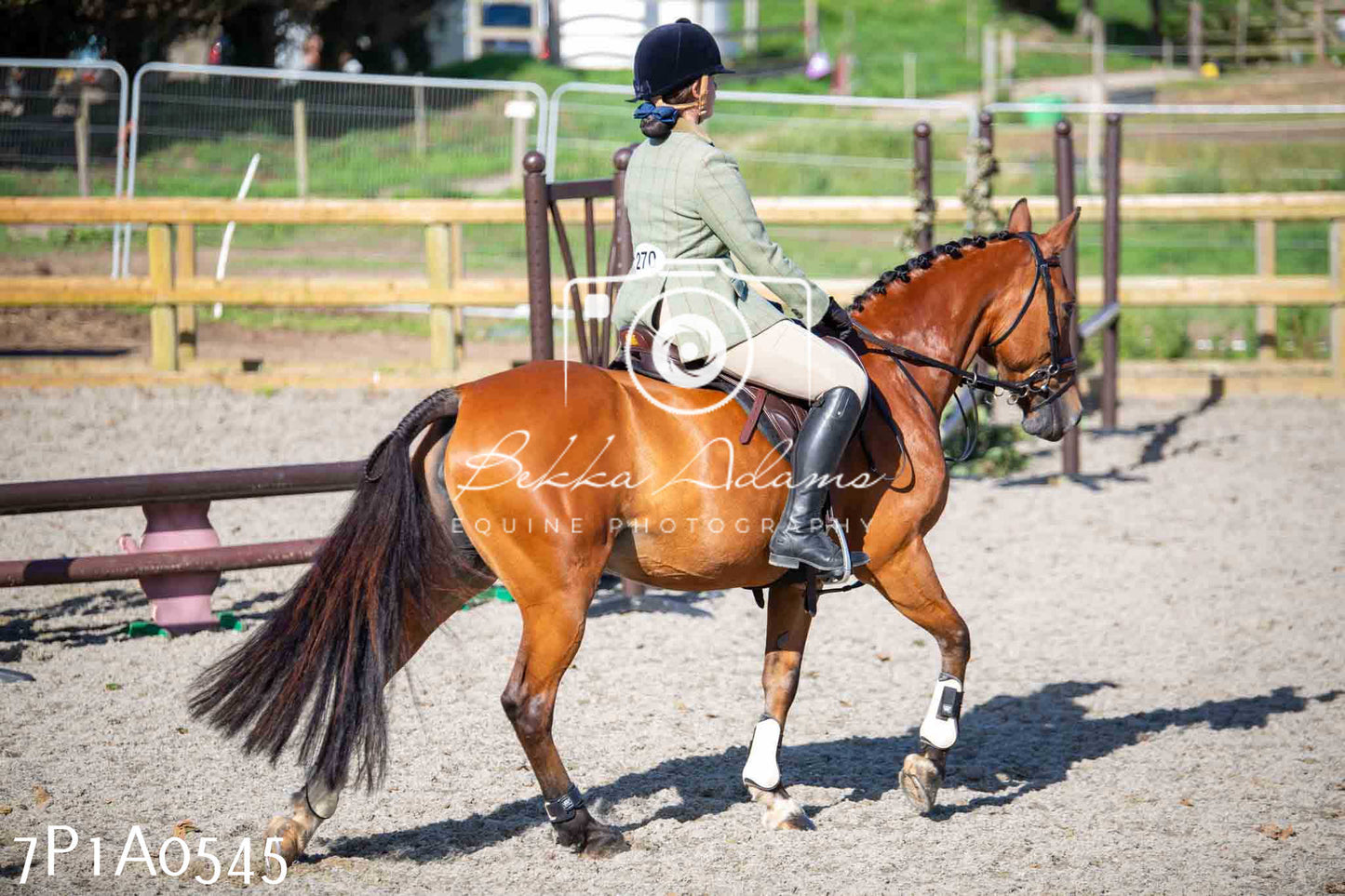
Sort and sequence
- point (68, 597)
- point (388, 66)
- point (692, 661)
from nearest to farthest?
point (692, 661)
point (68, 597)
point (388, 66)

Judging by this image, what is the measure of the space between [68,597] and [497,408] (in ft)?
13.7

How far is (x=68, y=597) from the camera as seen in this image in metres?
7.32

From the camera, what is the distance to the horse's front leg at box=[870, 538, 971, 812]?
478 centimetres

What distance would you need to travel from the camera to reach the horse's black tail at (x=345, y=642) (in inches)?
165

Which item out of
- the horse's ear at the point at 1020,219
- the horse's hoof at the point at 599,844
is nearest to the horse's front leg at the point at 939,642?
the horse's hoof at the point at 599,844

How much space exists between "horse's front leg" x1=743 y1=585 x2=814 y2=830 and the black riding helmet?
183cm

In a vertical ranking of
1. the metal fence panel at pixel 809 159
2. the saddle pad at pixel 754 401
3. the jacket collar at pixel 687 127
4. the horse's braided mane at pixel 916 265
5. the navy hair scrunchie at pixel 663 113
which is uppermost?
the metal fence panel at pixel 809 159

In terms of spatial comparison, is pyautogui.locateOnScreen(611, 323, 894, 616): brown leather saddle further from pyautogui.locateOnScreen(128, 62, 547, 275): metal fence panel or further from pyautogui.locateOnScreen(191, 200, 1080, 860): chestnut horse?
pyautogui.locateOnScreen(128, 62, 547, 275): metal fence panel

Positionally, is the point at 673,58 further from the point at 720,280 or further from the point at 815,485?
the point at 815,485

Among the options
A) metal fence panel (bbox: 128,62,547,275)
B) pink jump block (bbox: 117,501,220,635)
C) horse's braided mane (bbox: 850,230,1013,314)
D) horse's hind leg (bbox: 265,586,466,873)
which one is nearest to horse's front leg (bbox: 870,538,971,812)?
horse's braided mane (bbox: 850,230,1013,314)

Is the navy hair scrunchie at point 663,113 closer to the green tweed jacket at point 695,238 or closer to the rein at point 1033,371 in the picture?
the green tweed jacket at point 695,238

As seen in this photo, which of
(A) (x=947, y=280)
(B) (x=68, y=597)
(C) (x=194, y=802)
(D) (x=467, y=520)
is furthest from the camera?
(B) (x=68, y=597)

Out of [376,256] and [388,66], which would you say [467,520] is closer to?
[376,256]

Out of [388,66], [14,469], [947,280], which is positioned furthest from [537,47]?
[947,280]
